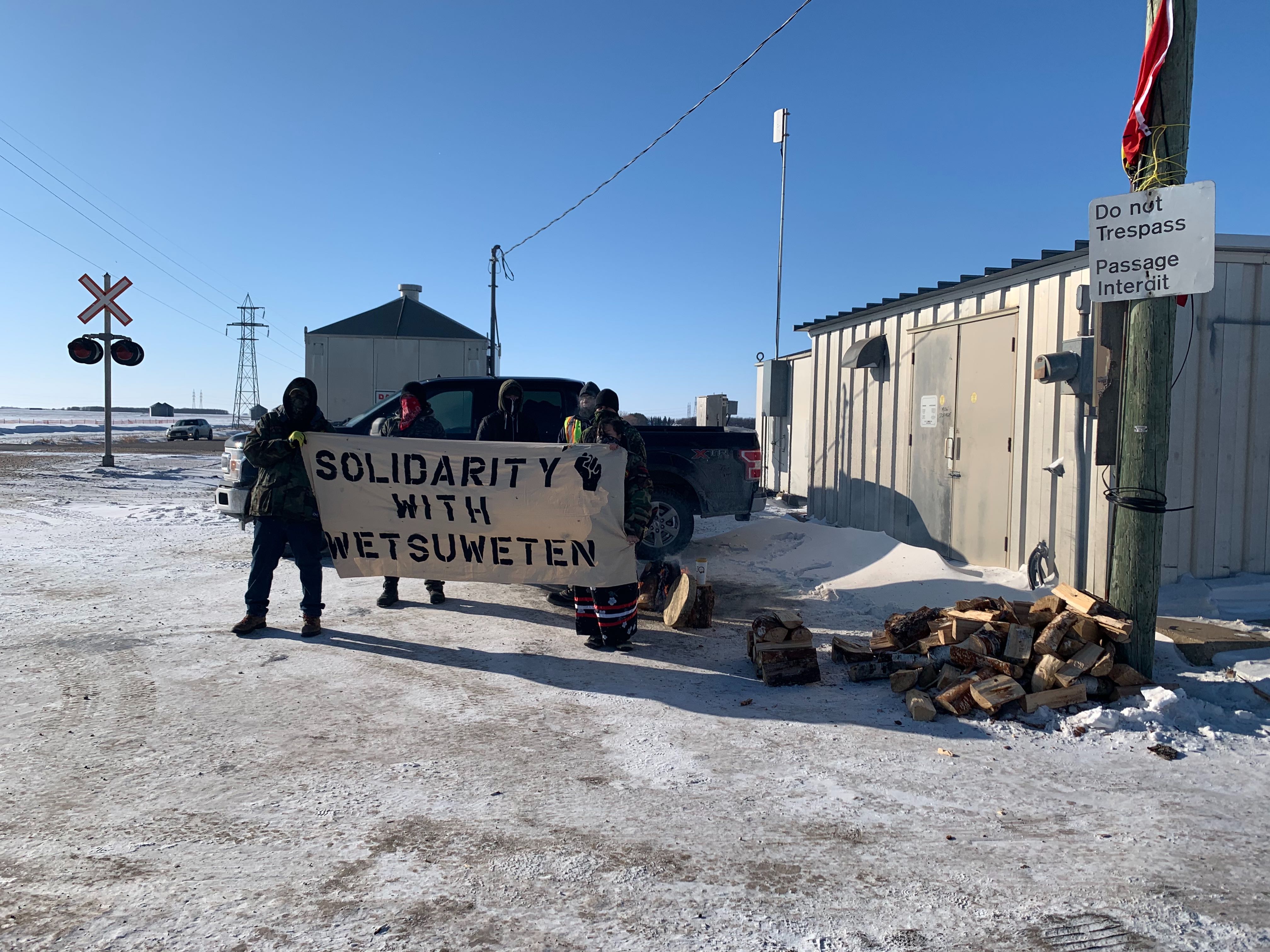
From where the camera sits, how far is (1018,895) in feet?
9.24

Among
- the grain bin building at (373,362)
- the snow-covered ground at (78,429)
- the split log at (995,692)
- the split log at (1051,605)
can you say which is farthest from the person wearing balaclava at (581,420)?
the snow-covered ground at (78,429)

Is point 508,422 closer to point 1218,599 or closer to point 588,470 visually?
point 588,470

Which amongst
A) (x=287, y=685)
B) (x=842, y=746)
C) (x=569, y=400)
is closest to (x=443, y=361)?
(x=569, y=400)

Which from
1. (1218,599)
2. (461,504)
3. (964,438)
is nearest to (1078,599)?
(1218,599)

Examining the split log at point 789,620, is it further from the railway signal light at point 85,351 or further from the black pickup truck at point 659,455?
the railway signal light at point 85,351

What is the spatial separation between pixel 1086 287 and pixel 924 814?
4.81 metres

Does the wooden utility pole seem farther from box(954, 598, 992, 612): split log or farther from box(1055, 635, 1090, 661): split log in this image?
box(954, 598, 992, 612): split log

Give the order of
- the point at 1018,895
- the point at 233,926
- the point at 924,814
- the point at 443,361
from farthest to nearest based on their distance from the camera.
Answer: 1. the point at 443,361
2. the point at 924,814
3. the point at 1018,895
4. the point at 233,926

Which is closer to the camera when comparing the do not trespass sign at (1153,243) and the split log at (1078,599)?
the do not trespass sign at (1153,243)

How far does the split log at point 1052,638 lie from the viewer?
187 inches

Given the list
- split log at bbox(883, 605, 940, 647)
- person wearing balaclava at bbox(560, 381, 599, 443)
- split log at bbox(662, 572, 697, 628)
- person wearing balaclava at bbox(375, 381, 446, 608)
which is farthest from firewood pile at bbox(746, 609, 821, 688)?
person wearing balaclava at bbox(375, 381, 446, 608)

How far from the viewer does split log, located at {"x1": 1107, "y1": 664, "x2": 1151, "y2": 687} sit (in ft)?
15.1

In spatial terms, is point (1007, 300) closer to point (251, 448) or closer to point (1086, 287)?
point (1086, 287)

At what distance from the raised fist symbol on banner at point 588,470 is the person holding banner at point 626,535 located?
16 cm
